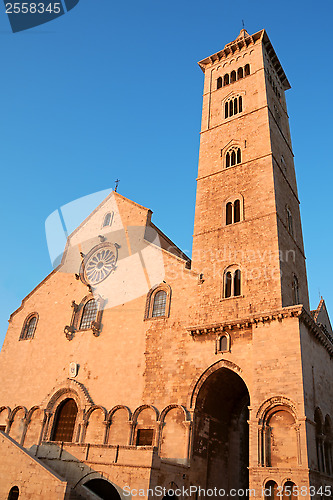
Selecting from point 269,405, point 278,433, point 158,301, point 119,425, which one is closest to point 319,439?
point 278,433

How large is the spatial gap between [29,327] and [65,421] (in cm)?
783

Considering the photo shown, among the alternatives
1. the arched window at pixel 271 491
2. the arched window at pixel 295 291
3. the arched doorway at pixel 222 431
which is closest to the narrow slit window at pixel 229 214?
the arched window at pixel 295 291

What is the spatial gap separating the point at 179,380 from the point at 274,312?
5874 mm

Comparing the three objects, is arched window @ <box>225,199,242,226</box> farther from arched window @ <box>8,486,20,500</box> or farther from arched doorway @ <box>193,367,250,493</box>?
arched window @ <box>8,486,20,500</box>

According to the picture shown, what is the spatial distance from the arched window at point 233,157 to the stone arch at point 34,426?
18939 millimetres

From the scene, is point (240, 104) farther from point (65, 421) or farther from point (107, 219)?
point (65, 421)

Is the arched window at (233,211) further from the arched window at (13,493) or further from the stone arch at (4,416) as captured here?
the stone arch at (4,416)

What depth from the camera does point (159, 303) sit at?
23.3m

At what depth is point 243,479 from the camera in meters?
22.3

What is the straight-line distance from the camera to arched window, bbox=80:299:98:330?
25422 millimetres

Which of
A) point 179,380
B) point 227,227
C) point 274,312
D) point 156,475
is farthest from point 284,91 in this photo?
point 156,475

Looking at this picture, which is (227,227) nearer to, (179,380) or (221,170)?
(221,170)

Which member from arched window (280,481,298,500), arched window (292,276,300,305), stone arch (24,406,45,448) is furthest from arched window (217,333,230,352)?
stone arch (24,406,45,448)

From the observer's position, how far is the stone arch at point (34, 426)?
76.8ft
